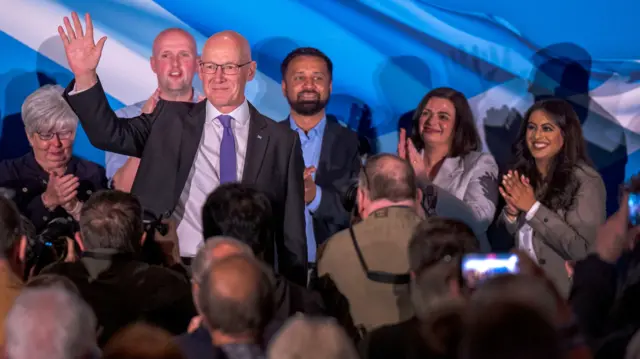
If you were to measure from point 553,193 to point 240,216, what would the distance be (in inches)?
67.9

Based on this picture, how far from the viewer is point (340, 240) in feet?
11.1

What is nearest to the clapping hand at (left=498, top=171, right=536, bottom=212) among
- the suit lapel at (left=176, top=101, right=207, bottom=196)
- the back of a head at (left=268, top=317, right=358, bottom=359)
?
the suit lapel at (left=176, top=101, right=207, bottom=196)

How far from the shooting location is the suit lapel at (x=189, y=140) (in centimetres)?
419

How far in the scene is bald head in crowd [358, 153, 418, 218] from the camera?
344 centimetres

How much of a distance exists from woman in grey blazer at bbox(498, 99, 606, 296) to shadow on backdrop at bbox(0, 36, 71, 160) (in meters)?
2.33

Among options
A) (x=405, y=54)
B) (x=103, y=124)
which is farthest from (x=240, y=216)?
(x=405, y=54)

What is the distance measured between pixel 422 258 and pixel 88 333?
3.31ft

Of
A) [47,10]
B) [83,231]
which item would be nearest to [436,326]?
[83,231]

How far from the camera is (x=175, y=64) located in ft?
16.0

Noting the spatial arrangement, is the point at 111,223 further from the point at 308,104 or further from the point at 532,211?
the point at 532,211

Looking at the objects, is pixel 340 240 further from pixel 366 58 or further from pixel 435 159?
pixel 366 58

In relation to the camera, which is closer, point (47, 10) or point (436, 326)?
point (436, 326)

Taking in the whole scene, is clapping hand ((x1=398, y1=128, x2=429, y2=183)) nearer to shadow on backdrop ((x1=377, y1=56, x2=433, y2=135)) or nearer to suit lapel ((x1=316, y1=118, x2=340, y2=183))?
suit lapel ((x1=316, y1=118, x2=340, y2=183))

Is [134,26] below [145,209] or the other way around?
the other way around
